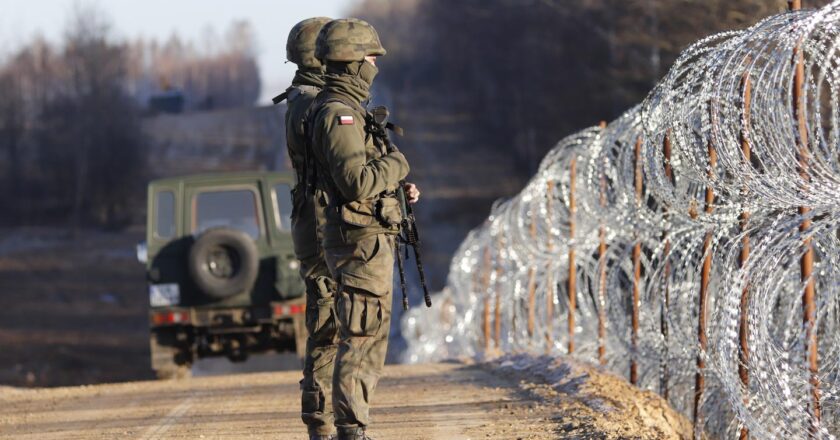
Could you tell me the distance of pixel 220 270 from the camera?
44.1 ft

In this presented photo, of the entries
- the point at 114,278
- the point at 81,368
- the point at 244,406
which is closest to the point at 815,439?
the point at 244,406

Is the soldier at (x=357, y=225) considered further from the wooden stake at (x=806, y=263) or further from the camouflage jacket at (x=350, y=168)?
the wooden stake at (x=806, y=263)

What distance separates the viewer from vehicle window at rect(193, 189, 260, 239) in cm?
1422

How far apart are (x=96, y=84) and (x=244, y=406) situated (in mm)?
60399

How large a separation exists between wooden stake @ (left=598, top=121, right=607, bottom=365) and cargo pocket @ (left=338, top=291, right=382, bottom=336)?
3884 millimetres

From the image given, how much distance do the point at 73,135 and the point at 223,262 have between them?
53.6 m

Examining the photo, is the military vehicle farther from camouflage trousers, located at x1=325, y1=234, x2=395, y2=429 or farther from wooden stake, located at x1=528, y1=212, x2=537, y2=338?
camouflage trousers, located at x1=325, y1=234, x2=395, y2=429

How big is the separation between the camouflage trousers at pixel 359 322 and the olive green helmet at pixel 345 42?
0.78 metres

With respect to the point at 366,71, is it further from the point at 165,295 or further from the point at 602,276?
the point at 165,295

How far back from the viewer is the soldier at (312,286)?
Answer: 20.9ft

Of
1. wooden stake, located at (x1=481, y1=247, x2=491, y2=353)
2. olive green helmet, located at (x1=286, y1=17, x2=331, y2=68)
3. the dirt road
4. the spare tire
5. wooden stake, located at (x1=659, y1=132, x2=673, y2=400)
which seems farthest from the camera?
wooden stake, located at (x1=481, y1=247, x2=491, y2=353)

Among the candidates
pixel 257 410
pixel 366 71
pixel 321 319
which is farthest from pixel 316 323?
pixel 257 410

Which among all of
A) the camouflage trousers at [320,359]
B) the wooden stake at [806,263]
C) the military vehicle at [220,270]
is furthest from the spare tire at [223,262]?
the wooden stake at [806,263]

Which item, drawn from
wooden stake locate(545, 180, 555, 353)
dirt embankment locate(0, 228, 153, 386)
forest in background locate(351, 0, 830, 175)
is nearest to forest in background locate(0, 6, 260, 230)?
dirt embankment locate(0, 228, 153, 386)
